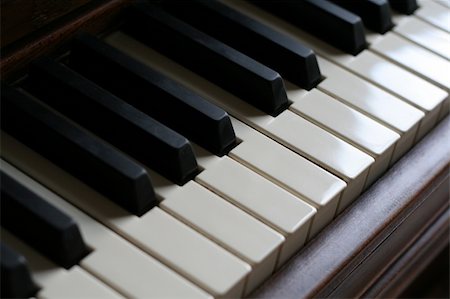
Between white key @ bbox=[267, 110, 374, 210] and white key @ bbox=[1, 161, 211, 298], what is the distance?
0.91 feet

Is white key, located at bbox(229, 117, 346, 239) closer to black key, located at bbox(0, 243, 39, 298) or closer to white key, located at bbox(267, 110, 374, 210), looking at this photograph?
white key, located at bbox(267, 110, 374, 210)

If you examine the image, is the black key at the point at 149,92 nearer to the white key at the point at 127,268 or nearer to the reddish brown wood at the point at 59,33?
the reddish brown wood at the point at 59,33

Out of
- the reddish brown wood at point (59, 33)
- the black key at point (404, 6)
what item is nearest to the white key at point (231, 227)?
the reddish brown wood at point (59, 33)

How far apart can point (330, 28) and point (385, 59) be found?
0.09 metres

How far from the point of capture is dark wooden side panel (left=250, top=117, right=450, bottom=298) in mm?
1160

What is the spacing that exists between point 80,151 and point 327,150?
1.03ft

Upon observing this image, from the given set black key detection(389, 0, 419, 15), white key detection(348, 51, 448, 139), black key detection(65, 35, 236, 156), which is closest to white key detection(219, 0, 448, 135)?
white key detection(348, 51, 448, 139)

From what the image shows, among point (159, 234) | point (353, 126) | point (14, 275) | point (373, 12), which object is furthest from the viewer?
point (373, 12)

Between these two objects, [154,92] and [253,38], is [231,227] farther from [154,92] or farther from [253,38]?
[253,38]

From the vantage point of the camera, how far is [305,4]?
4.91 ft

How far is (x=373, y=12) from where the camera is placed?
1.52 meters

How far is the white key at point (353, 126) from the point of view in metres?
1.29

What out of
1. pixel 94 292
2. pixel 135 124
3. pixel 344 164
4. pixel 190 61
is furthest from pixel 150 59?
pixel 94 292

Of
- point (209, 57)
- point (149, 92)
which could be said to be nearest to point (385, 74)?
point (209, 57)
